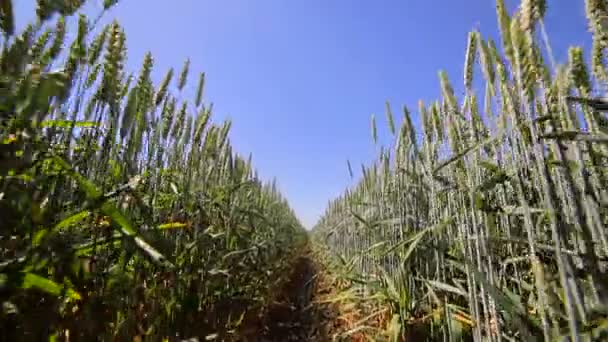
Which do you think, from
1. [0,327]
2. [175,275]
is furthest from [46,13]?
[175,275]

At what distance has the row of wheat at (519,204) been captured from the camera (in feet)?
2.38

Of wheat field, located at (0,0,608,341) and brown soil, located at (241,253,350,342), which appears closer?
wheat field, located at (0,0,608,341)

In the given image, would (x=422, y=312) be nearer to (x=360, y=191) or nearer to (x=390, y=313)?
(x=390, y=313)

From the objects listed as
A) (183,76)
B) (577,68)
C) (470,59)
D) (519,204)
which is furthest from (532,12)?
(183,76)

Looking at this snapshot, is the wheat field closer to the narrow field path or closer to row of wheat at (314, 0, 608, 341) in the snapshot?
row of wheat at (314, 0, 608, 341)

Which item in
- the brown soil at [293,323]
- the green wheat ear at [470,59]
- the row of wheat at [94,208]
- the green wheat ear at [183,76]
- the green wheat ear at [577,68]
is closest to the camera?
the row of wheat at [94,208]

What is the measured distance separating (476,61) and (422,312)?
1119mm

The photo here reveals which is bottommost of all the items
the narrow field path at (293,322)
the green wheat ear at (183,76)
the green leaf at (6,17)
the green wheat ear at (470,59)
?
the narrow field path at (293,322)

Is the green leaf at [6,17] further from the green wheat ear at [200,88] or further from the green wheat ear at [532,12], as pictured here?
the green wheat ear at [200,88]

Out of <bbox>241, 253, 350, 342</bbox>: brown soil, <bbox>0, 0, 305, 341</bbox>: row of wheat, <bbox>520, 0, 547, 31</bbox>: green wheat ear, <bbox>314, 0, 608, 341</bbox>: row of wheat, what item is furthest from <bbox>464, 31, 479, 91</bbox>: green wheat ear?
<bbox>241, 253, 350, 342</bbox>: brown soil

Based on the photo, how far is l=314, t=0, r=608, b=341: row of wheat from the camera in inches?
28.5

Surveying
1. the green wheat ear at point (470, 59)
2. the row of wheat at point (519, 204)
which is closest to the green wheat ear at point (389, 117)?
the row of wheat at point (519, 204)

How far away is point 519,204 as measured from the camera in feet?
4.49

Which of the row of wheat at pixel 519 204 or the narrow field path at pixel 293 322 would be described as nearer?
the row of wheat at pixel 519 204
